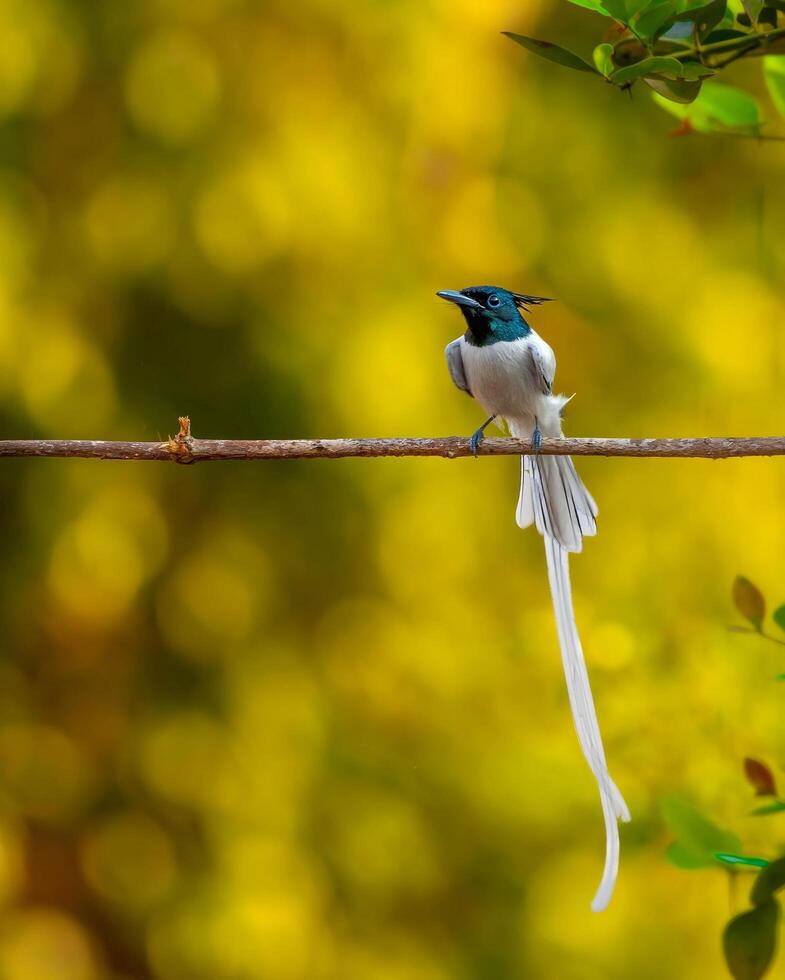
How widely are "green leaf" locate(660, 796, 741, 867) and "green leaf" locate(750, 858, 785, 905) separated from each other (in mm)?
219

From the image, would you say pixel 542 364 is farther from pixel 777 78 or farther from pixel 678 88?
pixel 678 88

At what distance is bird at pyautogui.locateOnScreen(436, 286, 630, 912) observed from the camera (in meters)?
1.13

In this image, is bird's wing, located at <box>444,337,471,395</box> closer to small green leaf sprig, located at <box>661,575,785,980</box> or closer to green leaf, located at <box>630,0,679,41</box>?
small green leaf sprig, located at <box>661,575,785,980</box>

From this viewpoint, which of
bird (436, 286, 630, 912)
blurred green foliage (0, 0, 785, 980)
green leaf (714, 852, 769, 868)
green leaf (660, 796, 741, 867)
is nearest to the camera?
green leaf (714, 852, 769, 868)

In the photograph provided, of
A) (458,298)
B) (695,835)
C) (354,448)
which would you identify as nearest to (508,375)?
(458,298)

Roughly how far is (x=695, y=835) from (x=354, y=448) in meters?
0.46

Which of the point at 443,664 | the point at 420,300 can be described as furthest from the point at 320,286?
the point at 443,664

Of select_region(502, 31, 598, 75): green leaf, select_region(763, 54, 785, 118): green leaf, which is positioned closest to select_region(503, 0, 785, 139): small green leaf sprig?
select_region(502, 31, 598, 75): green leaf

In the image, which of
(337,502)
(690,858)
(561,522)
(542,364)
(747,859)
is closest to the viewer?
(747,859)

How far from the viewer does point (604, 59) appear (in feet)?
2.23

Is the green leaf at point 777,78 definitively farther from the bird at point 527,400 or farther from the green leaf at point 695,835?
the green leaf at point 695,835

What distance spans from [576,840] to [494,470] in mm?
570

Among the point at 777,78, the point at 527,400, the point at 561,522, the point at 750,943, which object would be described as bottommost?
the point at 750,943

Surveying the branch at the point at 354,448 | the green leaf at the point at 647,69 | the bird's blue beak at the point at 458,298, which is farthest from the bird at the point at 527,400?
the green leaf at the point at 647,69
